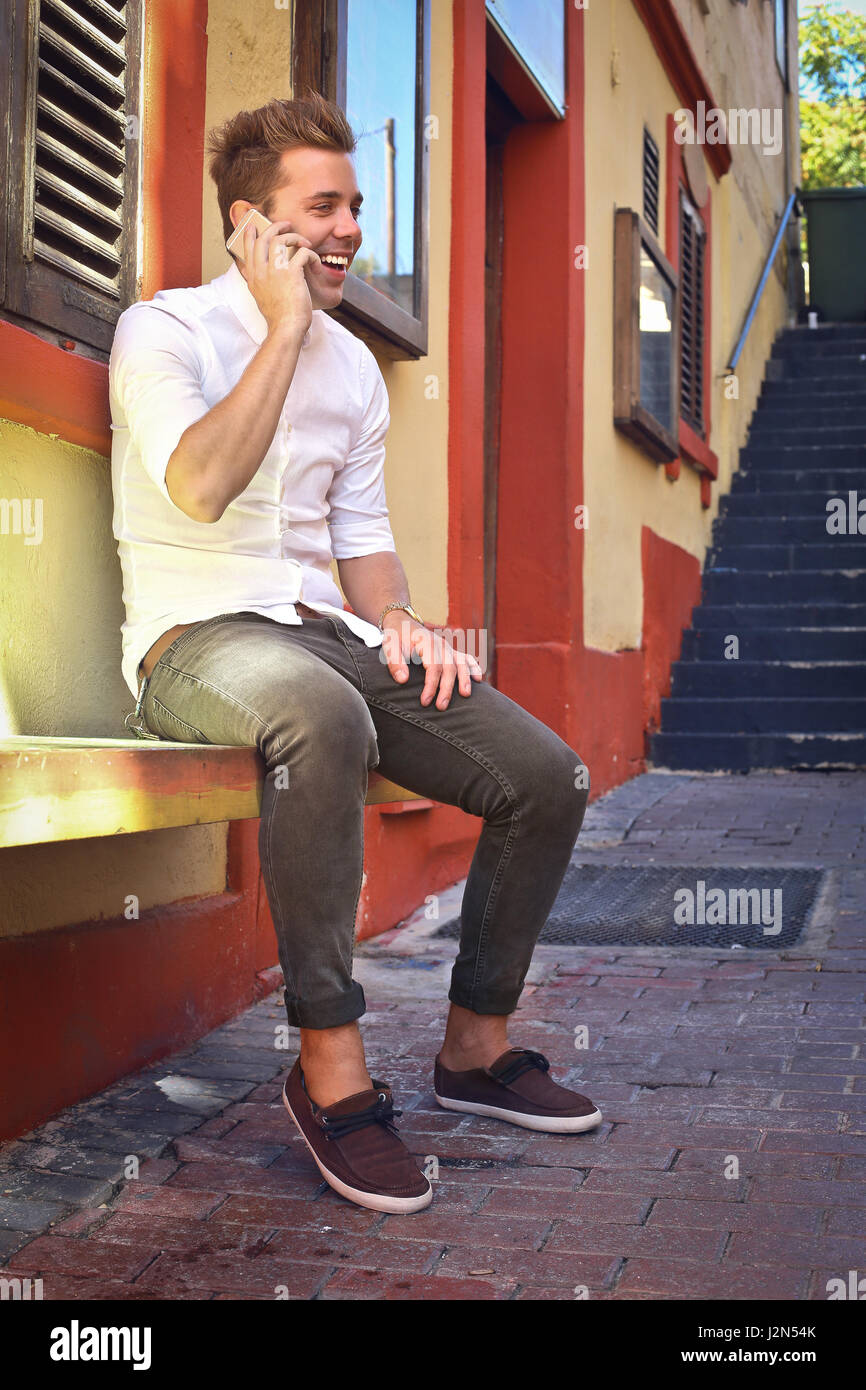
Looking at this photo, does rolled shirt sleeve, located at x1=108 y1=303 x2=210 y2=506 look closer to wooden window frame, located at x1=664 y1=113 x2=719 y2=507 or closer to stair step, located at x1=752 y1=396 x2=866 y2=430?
wooden window frame, located at x1=664 y1=113 x2=719 y2=507

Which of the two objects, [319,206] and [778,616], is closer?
[319,206]

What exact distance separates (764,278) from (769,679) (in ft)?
18.0

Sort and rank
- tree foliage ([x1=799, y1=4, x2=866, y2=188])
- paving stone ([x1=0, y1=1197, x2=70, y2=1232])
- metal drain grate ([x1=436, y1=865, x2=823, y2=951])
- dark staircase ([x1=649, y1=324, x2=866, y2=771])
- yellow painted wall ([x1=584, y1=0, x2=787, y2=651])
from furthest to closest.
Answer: tree foliage ([x1=799, y1=4, x2=866, y2=188]) → dark staircase ([x1=649, y1=324, x2=866, y2=771]) → yellow painted wall ([x1=584, y1=0, x2=787, y2=651]) → metal drain grate ([x1=436, y1=865, x2=823, y2=951]) → paving stone ([x1=0, y1=1197, x2=70, y2=1232])

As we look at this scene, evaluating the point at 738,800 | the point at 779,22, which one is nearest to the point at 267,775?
the point at 738,800

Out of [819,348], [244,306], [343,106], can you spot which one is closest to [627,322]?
[343,106]

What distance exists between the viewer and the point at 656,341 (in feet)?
25.1

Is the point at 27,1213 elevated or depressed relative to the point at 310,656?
depressed

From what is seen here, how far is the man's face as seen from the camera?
8.46 ft

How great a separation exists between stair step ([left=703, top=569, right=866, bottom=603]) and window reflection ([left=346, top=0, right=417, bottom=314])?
5382 mm

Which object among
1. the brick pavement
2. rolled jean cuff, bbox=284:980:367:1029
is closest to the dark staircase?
the brick pavement

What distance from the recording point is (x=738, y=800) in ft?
21.2

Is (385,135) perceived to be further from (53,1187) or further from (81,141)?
(53,1187)

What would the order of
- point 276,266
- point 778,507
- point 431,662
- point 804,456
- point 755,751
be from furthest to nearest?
1. point 804,456
2. point 778,507
3. point 755,751
4. point 431,662
5. point 276,266

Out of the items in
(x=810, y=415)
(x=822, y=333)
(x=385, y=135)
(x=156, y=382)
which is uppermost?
(x=822, y=333)
